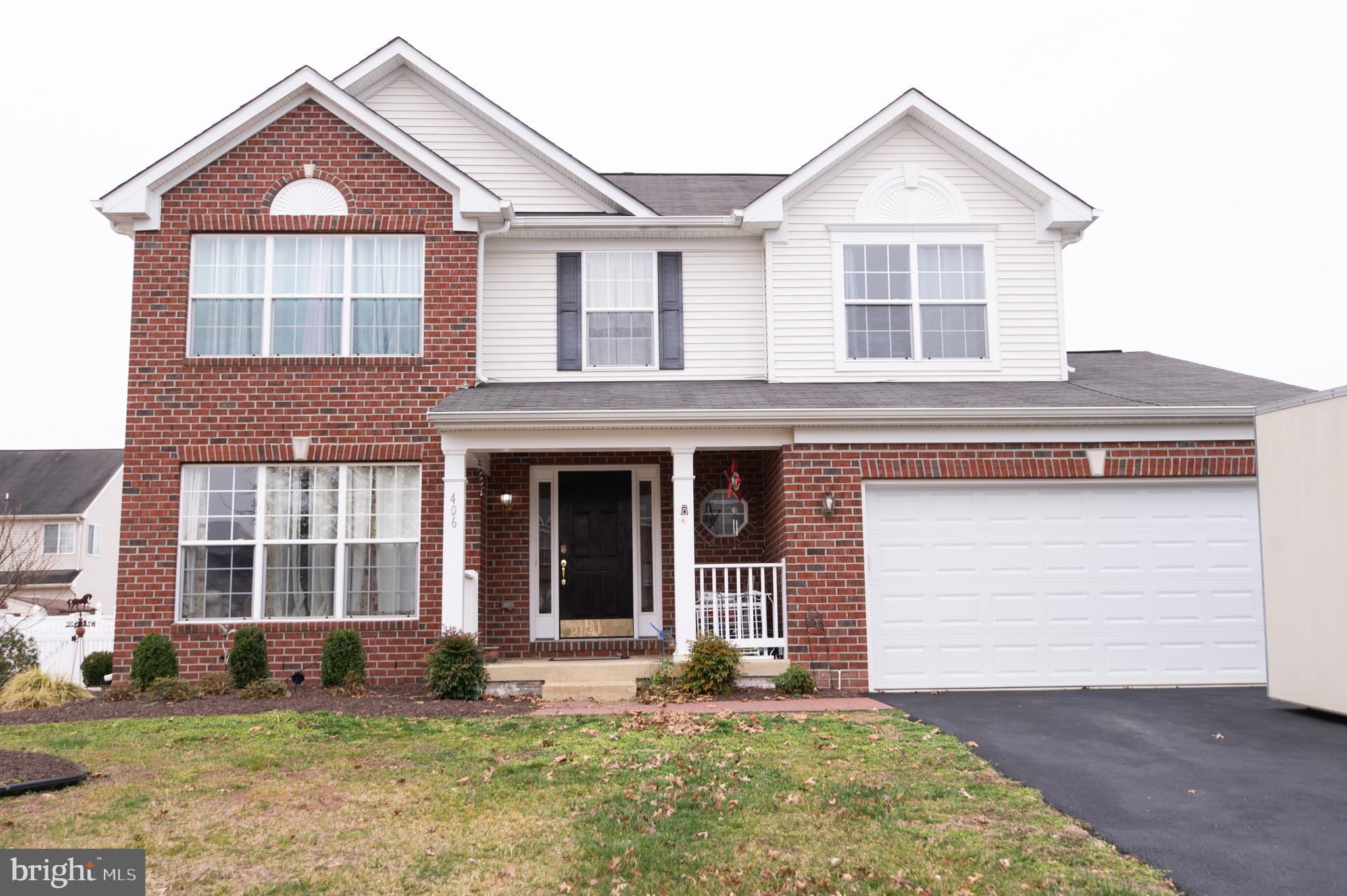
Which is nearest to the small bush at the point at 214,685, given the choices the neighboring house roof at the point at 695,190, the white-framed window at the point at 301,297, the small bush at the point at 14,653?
the white-framed window at the point at 301,297

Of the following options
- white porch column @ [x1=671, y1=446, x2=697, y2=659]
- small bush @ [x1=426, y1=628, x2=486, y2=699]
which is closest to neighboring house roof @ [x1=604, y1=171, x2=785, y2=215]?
white porch column @ [x1=671, y1=446, x2=697, y2=659]

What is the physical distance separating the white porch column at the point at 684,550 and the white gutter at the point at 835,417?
1.71 feet

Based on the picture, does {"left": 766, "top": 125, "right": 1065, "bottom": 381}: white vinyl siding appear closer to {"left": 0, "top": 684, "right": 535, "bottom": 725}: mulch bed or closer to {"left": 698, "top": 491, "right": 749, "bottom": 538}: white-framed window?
{"left": 698, "top": 491, "right": 749, "bottom": 538}: white-framed window

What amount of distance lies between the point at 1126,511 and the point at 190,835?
32.3 ft

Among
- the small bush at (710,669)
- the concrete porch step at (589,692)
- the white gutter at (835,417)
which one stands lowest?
the concrete porch step at (589,692)

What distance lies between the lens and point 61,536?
107ft

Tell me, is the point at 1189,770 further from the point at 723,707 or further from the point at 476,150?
the point at 476,150

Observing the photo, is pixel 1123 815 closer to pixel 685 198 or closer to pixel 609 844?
pixel 609 844

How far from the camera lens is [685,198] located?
579 inches

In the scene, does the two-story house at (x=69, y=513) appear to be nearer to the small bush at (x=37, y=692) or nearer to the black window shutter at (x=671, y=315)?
the small bush at (x=37, y=692)

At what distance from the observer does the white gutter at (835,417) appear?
36.7 feet

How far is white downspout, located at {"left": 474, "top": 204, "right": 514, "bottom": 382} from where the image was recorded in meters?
12.5

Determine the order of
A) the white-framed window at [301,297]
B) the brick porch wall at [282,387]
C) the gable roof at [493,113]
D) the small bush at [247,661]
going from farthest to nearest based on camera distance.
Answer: the gable roof at [493,113] < the white-framed window at [301,297] < the brick porch wall at [282,387] < the small bush at [247,661]

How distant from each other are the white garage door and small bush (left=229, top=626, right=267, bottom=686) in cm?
663
